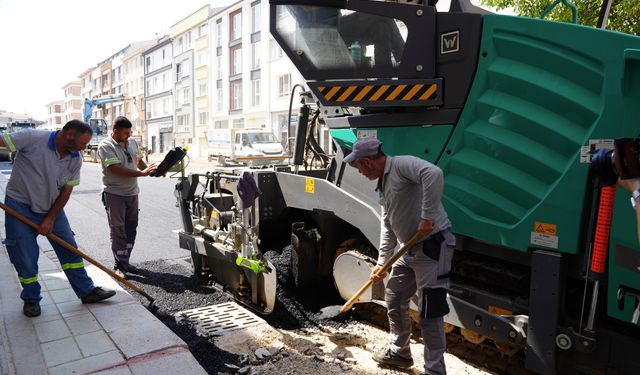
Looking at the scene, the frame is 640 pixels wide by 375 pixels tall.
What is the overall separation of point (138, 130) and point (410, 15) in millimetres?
52424

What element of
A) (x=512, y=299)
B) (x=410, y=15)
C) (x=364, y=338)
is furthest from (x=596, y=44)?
(x=364, y=338)

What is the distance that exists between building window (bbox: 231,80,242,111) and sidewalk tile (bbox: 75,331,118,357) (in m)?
30.1

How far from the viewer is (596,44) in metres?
2.45

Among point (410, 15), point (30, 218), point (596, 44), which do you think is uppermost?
point (410, 15)

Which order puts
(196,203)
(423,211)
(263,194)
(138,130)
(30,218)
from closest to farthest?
(423,211) → (30,218) → (263,194) → (196,203) → (138,130)

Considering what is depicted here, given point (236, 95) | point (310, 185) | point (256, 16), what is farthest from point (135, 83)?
point (310, 185)

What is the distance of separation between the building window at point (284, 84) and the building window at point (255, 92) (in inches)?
112

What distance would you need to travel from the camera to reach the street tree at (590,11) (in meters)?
5.35

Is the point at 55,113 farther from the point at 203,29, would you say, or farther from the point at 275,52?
the point at 275,52

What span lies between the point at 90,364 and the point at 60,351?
338 mm

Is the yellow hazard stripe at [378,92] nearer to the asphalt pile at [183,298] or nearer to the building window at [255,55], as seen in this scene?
the asphalt pile at [183,298]

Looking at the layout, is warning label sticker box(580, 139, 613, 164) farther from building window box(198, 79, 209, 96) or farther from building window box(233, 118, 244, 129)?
building window box(198, 79, 209, 96)

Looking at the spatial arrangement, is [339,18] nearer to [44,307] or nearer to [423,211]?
[423,211]

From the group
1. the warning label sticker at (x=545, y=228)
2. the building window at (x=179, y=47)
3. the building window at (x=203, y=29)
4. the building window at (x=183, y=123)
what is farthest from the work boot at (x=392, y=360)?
the building window at (x=179, y=47)
